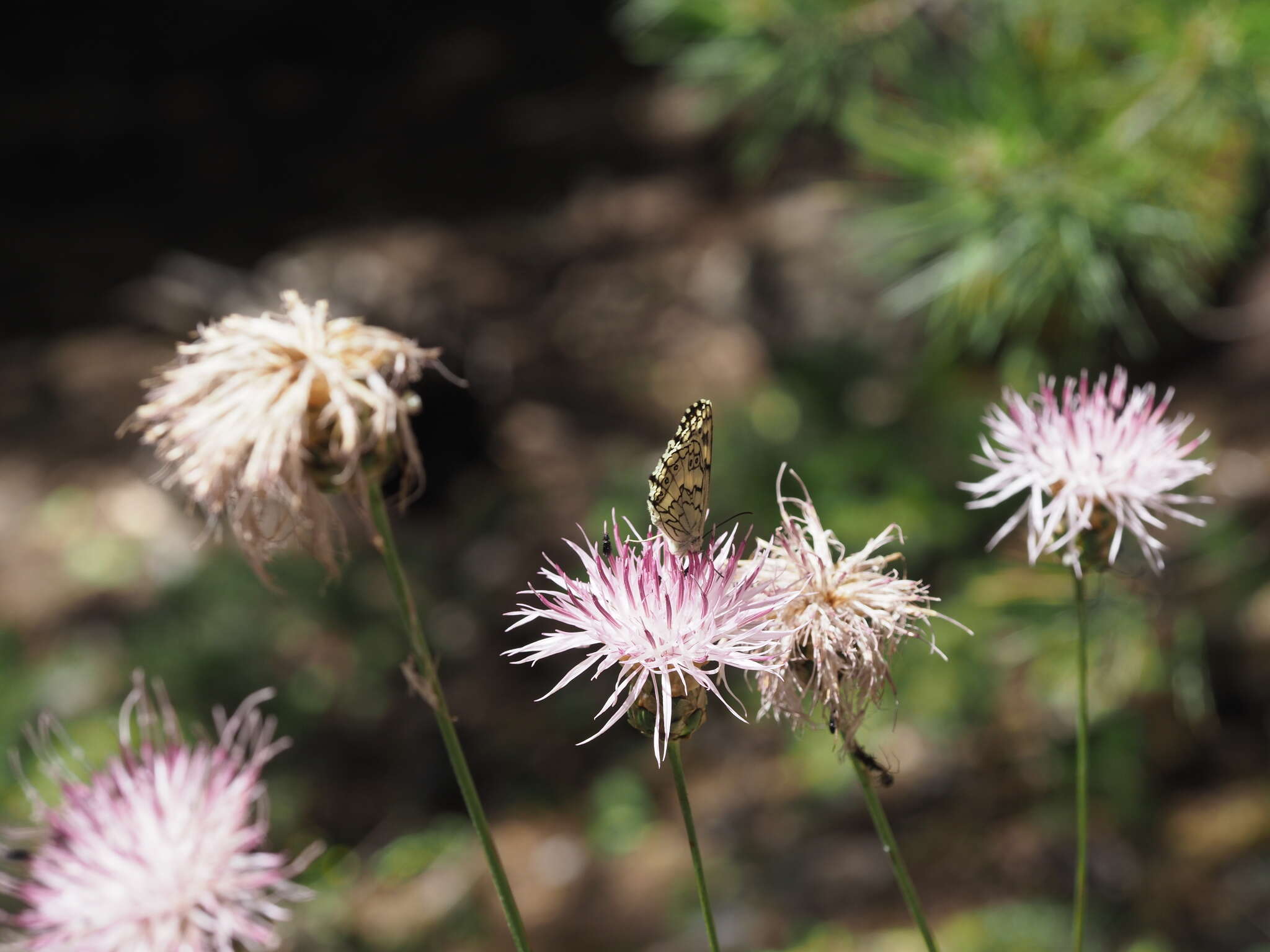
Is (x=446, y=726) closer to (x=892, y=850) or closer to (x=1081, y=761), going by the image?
(x=892, y=850)

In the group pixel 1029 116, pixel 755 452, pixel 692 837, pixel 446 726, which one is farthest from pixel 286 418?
pixel 755 452

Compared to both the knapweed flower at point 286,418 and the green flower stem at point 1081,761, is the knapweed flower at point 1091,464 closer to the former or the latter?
the green flower stem at point 1081,761

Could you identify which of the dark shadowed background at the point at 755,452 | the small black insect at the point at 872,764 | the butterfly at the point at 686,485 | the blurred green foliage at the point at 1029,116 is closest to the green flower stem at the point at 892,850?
the small black insect at the point at 872,764

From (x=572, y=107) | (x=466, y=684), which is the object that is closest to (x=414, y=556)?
(x=466, y=684)

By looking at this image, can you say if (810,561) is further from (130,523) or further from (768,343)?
(130,523)

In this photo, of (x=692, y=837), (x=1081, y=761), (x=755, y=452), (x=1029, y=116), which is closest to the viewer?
(x=692, y=837)

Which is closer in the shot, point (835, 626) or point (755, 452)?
point (835, 626)
